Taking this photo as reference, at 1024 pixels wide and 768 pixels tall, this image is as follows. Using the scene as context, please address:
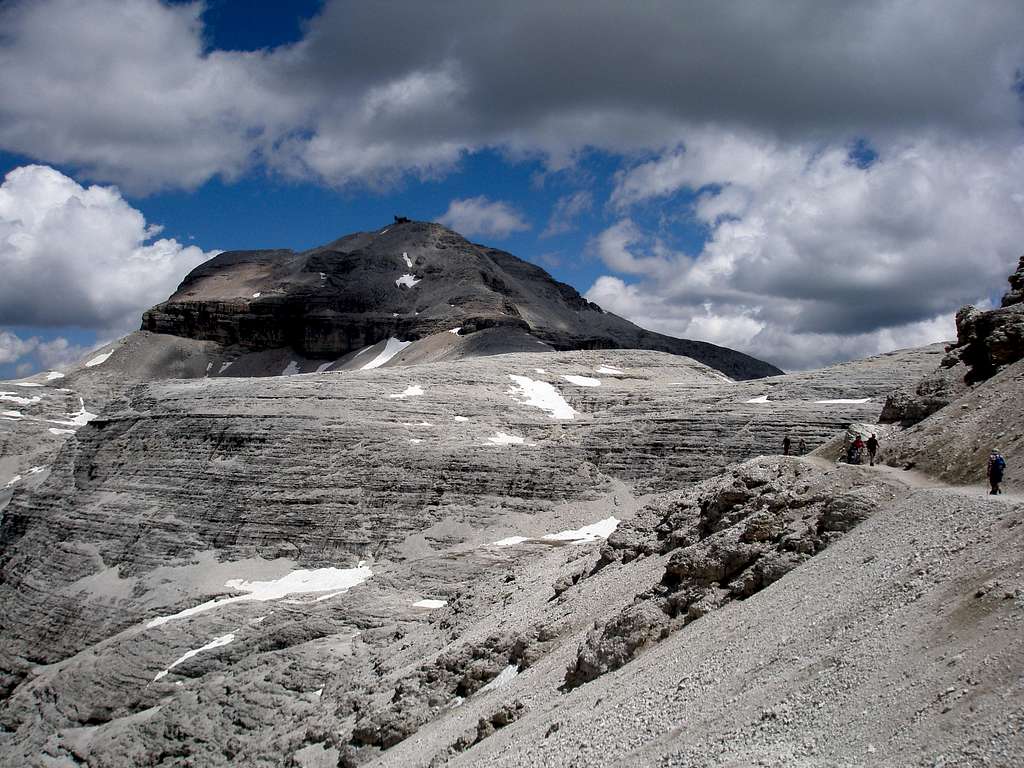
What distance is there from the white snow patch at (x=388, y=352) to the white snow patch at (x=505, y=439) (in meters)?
63.7

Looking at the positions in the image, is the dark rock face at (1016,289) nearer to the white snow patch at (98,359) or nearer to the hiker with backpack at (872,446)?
the hiker with backpack at (872,446)

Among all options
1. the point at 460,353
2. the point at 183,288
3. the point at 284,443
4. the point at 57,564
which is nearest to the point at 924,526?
the point at 284,443

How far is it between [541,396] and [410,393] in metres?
9.17

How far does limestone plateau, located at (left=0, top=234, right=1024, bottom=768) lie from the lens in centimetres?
1068

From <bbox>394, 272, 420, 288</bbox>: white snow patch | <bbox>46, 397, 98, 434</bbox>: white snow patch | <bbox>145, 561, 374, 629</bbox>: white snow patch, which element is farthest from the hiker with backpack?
<bbox>394, 272, 420, 288</bbox>: white snow patch

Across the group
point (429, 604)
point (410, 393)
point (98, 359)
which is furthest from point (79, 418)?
point (429, 604)

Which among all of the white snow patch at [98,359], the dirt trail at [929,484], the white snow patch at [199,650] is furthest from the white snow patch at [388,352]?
the dirt trail at [929,484]

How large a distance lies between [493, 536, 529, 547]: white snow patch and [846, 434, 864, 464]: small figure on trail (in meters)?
21.7

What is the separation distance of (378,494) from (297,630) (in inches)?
476

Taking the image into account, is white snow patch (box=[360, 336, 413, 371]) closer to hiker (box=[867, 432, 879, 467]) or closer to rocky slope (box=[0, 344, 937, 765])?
rocky slope (box=[0, 344, 937, 765])

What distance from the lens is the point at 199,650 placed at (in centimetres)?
3481

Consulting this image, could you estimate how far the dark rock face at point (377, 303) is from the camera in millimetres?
125250

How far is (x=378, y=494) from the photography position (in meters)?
44.6

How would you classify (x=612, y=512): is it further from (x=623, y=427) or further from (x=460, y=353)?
(x=460, y=353)
